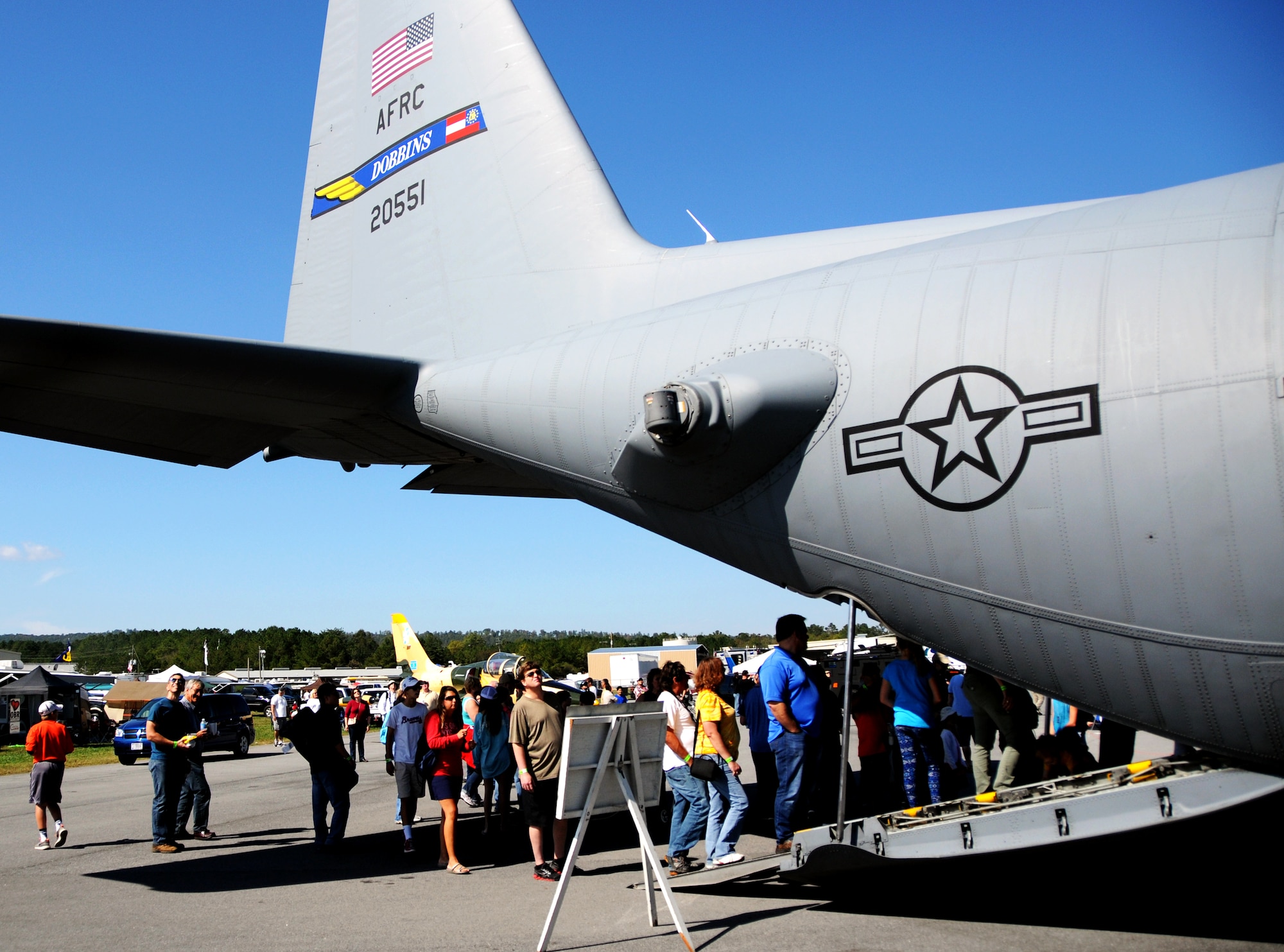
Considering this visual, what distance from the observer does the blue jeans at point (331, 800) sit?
9719mm

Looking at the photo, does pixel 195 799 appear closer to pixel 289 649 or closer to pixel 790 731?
pixel 790 731

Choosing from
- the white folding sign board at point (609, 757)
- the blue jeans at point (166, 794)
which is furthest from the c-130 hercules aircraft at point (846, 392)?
the blue jeans at point (166, 794)

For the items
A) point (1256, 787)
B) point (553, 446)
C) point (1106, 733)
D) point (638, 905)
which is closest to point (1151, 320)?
point (1256, 787)

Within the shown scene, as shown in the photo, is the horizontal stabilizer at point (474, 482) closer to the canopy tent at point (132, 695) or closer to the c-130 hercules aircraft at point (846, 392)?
the c-130 hercules aircraft at point (846, 392)

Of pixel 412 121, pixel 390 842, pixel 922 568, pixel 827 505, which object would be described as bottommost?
pixel 390 842

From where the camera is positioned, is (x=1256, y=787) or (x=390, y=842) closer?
(x=1256, y=787)

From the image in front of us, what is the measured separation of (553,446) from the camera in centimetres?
752

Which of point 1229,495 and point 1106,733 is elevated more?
point 1229,495

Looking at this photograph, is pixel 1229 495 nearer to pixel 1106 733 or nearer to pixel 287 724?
pixel 1106 733

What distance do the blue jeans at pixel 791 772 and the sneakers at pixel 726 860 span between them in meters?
0.34

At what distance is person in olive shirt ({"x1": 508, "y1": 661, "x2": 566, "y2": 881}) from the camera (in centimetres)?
779

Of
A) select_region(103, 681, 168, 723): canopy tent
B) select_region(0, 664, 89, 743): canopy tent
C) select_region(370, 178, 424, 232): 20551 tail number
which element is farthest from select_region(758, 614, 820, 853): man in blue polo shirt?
select_region(103, 681, 168, 723): canopy tent

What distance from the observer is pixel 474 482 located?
10672 millimetres

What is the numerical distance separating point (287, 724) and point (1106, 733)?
802 centimetres
